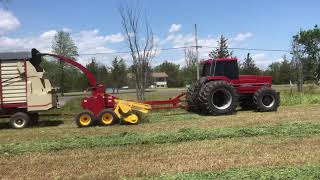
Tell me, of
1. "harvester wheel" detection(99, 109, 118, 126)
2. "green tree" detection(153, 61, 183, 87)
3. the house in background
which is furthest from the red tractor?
the house in background

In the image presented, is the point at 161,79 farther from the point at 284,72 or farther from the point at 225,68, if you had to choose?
the point at 225,68

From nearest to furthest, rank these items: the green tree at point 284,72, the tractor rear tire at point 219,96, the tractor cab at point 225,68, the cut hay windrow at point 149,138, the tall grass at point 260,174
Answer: the tall grass at point 260,174
the cut hay windrow at point 149,138
the tractor rear tire at point 219,96
the tractor cab at point 225,68
the green tree at point 284,72

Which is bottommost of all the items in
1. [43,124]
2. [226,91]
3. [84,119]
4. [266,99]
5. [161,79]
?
[43,124]

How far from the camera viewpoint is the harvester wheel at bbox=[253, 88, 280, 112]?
64.5 ft

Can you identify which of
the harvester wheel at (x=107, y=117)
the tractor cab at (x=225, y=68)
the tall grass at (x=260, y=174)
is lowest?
the tall grass at (x=260, y=174)

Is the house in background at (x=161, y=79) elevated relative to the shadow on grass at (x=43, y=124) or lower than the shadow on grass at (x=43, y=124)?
elevated

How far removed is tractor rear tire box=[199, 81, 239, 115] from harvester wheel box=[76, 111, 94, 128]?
4.58 metres

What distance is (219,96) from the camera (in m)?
19.5

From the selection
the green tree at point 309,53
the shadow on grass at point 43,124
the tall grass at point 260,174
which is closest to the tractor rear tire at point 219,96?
the shadow on grass at point 43,124

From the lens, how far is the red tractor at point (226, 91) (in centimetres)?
1891

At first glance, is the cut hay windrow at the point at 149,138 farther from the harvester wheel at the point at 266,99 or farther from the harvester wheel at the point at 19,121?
the harvester wheel at the point at 266,99

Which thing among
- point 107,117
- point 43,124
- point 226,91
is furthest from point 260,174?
point 43,124

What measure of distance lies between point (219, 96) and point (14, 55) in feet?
25.5

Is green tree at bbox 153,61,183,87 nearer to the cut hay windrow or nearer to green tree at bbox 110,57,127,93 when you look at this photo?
green tree at bbox 110,57,127,93
